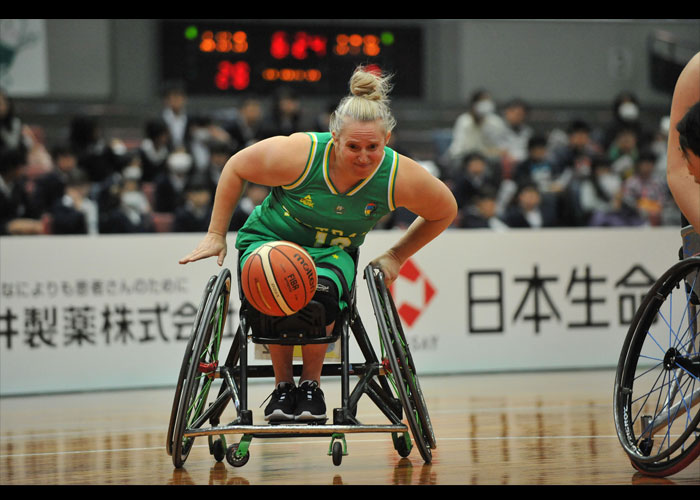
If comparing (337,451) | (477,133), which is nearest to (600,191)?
(477,133)

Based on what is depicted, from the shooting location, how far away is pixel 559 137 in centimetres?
991

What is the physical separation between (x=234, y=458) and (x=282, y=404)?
0.76 ft

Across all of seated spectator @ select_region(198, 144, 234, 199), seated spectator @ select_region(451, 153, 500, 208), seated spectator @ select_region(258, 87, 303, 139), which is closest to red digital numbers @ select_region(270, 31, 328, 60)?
seated spectator @ select_region(258, 87, 303, 139)

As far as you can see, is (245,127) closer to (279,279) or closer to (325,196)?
(325,196)

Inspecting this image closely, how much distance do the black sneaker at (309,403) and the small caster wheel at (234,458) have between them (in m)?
0.22

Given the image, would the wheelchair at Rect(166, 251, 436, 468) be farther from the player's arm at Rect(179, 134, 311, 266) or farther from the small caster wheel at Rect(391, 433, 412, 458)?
the player's arm at Rect(179, 134, 311, 266)

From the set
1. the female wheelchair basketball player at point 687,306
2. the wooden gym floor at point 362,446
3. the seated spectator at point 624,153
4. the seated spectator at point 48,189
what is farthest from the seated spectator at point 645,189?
the female wheelchair basketball player at point 687,306

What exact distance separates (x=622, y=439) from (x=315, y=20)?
7502mm

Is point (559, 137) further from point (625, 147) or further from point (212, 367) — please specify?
point (212, 367)

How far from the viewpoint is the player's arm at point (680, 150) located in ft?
9.39

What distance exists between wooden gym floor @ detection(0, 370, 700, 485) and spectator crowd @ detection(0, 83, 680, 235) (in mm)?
1665

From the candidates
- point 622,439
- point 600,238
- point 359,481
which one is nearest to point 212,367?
point 359,481

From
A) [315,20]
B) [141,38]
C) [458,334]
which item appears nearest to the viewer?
[458,334]

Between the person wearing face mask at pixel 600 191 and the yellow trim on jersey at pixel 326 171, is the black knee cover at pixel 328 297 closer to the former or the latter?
the yellow trim on jersey at pixel 326 171
